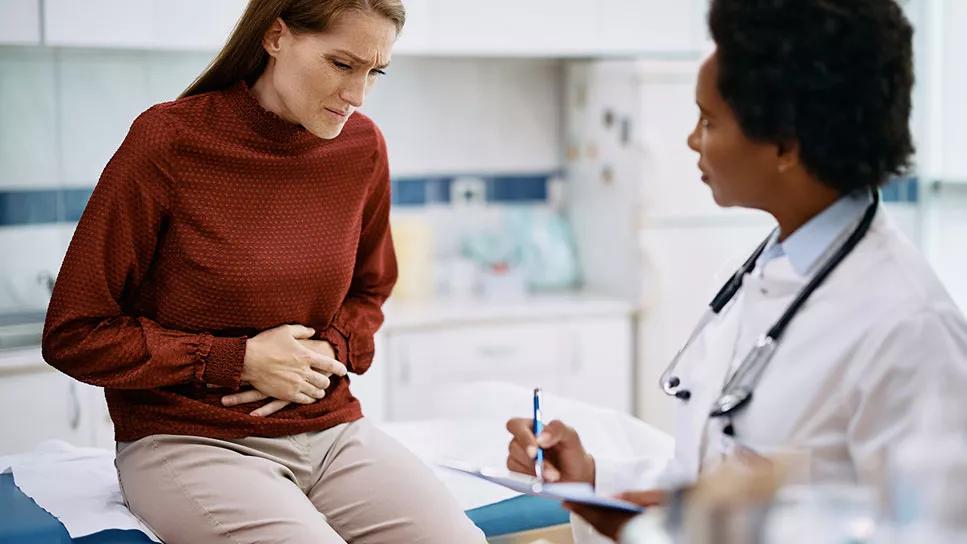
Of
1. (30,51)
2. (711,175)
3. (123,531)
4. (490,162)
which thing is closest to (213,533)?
(123,531)

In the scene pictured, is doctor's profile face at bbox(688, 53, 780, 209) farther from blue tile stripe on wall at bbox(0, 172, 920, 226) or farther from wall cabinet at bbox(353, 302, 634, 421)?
blue tile stripe on wall at bbox(0, 172, 920, 226)

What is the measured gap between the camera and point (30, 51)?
3.11m

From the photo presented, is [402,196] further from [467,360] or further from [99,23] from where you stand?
[99,23]

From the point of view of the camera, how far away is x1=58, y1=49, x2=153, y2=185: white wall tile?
318 cm

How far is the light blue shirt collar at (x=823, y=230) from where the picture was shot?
1.41m

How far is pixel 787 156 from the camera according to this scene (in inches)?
54.8

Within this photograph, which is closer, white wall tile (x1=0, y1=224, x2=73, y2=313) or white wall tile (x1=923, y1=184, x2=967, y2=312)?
white wall tile (x1=0, y1=224, x2=73, y2=313)

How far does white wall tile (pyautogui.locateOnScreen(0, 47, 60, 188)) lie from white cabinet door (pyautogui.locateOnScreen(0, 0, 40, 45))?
74 mm

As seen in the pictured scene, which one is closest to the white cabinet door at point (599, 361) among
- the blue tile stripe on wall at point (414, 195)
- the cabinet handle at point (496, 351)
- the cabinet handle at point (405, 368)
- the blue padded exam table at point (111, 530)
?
the cabinet handle at point (496, 351)

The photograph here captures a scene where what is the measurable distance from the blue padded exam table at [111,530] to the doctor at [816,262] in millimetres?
626

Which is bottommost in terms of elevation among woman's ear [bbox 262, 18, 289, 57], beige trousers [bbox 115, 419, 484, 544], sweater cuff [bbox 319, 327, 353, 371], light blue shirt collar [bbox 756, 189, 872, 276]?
beige trousers [bbox 115, 419, 484, 544]

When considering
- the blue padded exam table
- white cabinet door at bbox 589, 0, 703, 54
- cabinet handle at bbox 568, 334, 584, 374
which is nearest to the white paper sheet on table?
the blue padded exam table

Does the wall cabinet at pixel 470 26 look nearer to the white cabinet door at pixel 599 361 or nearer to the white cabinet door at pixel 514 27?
the white cabinet door at pixel 514 27

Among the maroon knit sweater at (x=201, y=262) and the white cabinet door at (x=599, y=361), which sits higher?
the maroon knit sweater at (x=201, y=262)
